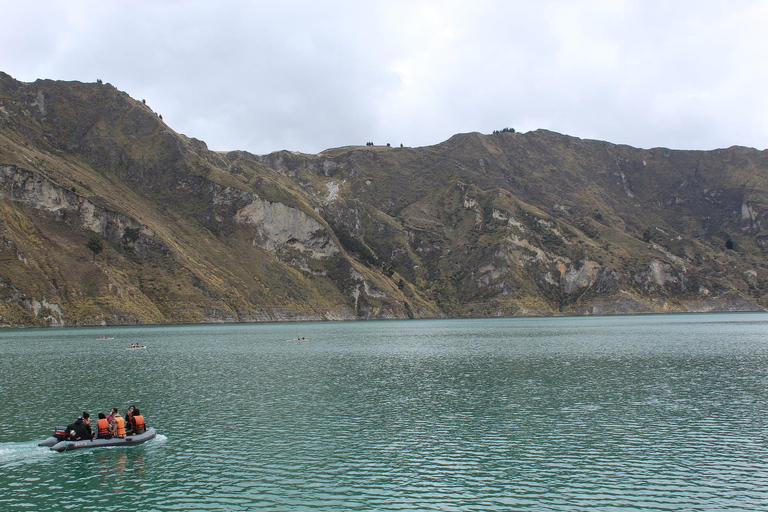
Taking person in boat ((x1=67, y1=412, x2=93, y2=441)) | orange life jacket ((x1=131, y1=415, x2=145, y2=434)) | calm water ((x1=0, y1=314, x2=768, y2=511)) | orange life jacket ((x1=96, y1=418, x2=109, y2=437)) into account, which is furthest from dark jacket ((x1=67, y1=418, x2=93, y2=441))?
orange life jacket ((x1=131, y1=415, x2=145, y2=434))

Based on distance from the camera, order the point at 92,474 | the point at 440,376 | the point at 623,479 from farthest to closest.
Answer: the point at 440,376
the point at 92,474
the point at 623,479

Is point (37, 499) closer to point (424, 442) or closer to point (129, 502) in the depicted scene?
point (129, 502)

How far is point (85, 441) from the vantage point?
4328 cm

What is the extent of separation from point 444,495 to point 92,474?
23.5 m

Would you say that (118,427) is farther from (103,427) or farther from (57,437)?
(57,437)

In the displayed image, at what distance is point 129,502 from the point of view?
3144 cm

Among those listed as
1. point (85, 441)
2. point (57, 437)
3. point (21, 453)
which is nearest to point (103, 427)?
point (85, 441)

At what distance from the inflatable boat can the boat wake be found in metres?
0.67

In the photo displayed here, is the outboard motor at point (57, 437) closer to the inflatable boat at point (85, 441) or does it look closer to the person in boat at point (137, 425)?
the inflatable boat at point (85, 441)

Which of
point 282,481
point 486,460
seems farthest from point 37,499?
point 486,460

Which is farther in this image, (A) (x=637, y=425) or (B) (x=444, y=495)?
(A) (x=637, y=425)

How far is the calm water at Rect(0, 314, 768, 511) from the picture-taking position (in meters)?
31.8

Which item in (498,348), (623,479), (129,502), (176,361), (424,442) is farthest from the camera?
(498,348)

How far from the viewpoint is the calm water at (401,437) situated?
3177cm
